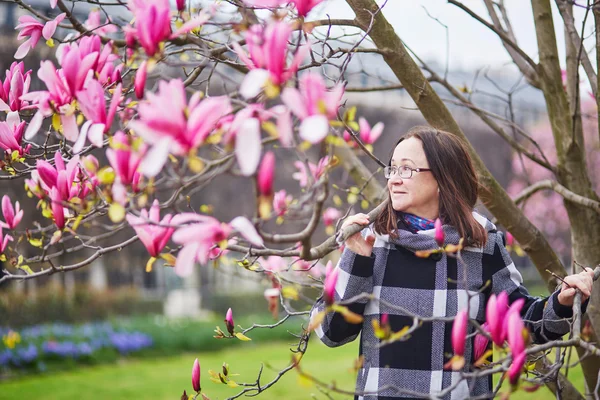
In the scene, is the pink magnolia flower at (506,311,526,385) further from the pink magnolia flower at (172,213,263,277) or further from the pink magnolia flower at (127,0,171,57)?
the pink magnolia flower at (127,0,171,57)

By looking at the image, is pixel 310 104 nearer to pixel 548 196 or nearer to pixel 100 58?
pixel 100 58

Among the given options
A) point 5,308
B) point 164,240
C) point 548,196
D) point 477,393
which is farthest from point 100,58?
point 548,196

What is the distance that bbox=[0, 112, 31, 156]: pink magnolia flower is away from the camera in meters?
1.77

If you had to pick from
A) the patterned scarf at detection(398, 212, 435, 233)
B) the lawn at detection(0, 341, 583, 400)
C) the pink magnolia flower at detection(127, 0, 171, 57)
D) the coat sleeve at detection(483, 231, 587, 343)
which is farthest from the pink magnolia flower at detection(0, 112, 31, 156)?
the lawn at detection(0, 341, 583, 400)

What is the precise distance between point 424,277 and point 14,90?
4.12 ft

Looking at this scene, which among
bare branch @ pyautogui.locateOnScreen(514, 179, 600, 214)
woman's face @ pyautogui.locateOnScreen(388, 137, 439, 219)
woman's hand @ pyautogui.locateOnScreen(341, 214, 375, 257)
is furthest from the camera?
bare branch @ pyautogui.locateOnScreen(514, 179, 600, 214)

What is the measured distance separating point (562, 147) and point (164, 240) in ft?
6.42

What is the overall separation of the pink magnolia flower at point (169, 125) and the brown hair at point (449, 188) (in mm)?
1009

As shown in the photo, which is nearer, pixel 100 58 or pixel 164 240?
pixel 164 240

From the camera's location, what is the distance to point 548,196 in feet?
61.3

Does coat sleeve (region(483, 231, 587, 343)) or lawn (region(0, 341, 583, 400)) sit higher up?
coat sleeve (region(483, 231, 587, 343))

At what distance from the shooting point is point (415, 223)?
6.57ft

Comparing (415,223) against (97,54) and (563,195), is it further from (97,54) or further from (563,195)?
(97,54)

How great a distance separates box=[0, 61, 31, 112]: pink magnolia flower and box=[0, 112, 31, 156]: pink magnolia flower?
0.09ft
